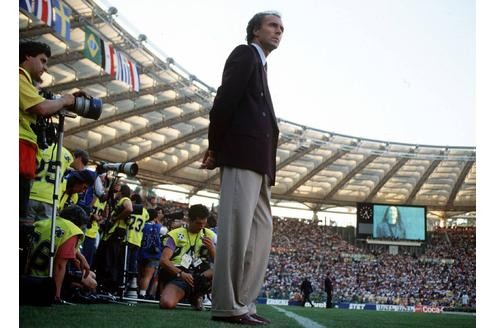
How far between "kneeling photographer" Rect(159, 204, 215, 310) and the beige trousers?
4.55 feet

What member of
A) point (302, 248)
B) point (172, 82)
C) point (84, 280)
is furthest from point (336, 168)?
point (84, 280)

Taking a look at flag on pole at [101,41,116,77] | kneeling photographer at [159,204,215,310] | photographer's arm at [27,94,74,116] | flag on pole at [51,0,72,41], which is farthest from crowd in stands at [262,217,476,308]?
photographer's arm at [27,94,74,116]

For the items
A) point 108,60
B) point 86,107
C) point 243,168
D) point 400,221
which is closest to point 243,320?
point 243,168

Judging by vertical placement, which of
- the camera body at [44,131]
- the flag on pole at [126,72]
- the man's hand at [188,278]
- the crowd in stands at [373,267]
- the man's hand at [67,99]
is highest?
the flag on pole at [126,72]

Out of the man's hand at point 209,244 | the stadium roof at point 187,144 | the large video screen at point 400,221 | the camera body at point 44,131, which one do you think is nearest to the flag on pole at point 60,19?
A: the stadium roof at point 187,144

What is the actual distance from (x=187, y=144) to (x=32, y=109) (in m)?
17.3

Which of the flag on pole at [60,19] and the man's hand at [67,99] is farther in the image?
the flag on pole at [60,19]

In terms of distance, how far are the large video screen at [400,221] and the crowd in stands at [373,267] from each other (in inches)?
60.9

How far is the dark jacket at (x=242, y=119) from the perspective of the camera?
2.42 metres

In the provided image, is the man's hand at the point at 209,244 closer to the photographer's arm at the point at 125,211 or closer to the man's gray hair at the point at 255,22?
the photographer's arm at the point at 125,211

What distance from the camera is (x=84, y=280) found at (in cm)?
372

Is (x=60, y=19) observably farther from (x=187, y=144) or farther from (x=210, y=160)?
(x=187, y=144)

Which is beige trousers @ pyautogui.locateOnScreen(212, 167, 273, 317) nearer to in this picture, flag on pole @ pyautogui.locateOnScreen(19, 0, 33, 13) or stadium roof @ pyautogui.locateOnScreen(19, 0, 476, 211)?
flag on pole @ pyautogui.locateOnScreen(19, 0, 33, 13)

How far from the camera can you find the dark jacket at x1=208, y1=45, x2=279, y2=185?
2418 mm
